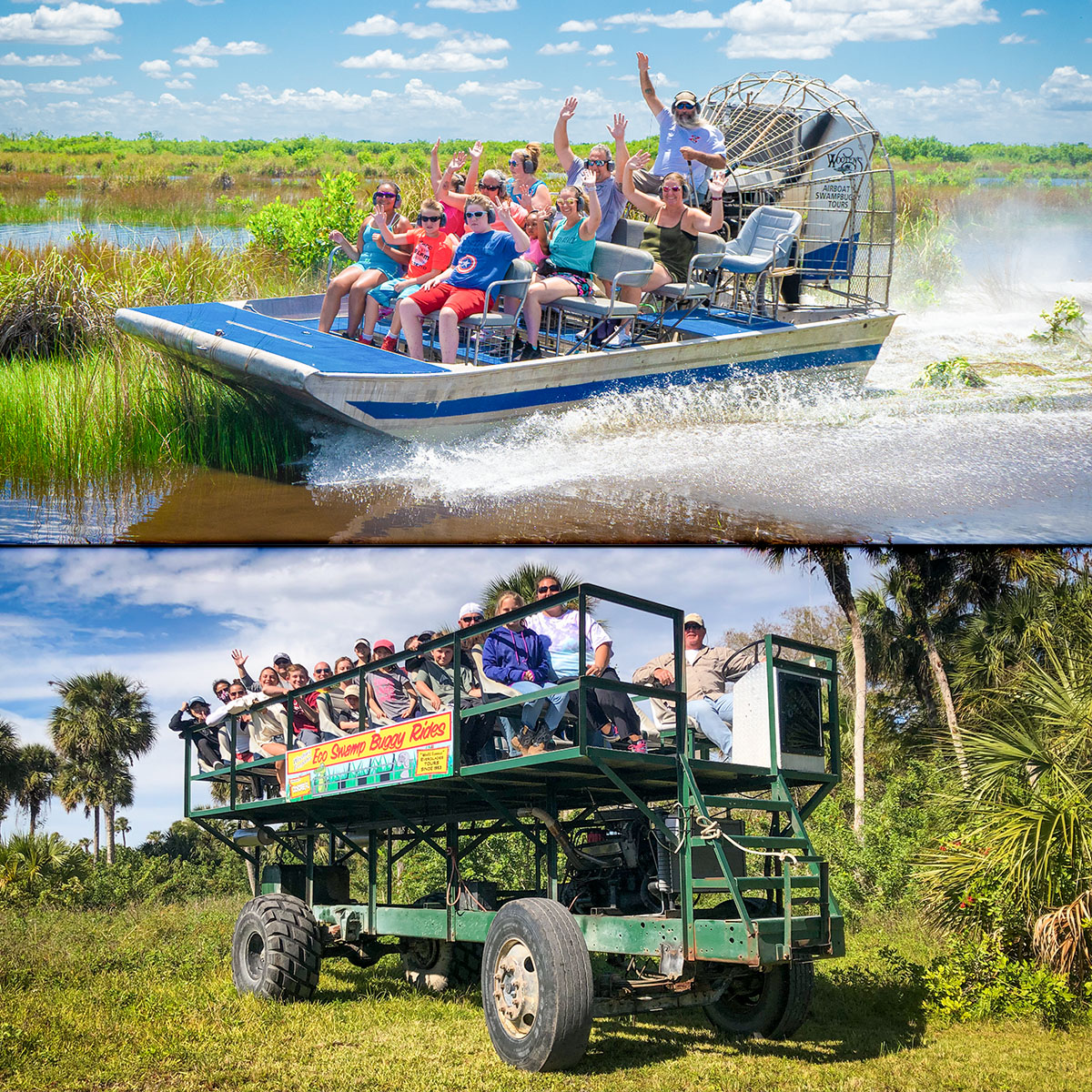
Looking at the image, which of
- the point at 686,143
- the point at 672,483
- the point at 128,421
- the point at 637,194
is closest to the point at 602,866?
the point at 672,483

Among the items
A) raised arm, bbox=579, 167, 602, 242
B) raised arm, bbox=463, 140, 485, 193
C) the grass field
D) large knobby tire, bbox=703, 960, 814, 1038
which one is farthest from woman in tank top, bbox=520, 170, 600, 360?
the grass field

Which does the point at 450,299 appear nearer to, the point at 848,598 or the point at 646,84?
the point at 646,84

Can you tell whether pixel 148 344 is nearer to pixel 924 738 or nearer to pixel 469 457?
pixel 469 457

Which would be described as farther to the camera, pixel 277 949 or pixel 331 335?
pixel 331 335

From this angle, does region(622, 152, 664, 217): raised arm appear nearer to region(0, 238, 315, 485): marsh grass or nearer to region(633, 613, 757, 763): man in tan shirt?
region(0, 238, 315, 485): marsh grass

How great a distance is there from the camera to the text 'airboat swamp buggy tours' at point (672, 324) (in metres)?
8.73

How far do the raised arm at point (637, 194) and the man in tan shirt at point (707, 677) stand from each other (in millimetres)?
5193

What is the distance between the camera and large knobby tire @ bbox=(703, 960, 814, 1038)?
6914 millimetres

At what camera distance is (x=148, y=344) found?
31.4 ft

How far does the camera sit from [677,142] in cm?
1232

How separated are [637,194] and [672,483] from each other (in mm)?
3225

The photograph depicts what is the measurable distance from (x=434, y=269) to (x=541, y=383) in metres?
1.61

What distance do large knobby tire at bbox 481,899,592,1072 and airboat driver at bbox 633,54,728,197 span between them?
8.35m

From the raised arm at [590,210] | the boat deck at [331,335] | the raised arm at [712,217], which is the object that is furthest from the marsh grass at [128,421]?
the raised arm at [712,217]
